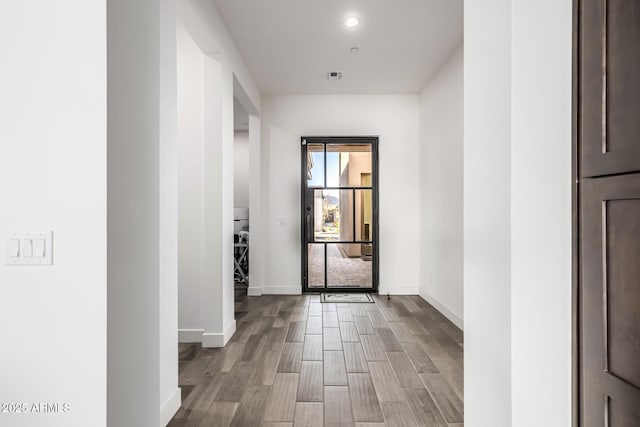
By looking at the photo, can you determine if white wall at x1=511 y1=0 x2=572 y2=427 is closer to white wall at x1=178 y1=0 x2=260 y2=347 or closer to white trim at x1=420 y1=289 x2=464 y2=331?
white wall at x1=178 y1=0 x2=260 y2=347

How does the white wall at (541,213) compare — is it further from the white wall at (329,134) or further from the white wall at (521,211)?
the white wall at (329,134)

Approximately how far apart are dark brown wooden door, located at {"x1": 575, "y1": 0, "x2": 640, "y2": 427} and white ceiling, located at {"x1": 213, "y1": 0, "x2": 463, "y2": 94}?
2.23 m

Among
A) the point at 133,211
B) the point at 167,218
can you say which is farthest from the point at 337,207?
the point at 133,211

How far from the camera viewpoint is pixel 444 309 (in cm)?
Result: 416

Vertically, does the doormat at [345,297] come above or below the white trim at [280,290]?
below

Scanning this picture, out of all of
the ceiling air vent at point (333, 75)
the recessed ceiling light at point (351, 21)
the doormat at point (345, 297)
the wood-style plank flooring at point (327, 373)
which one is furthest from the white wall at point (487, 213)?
the doormat at point (345, 297)

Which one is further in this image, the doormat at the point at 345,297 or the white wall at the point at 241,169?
the white wall at the point at 241,169
